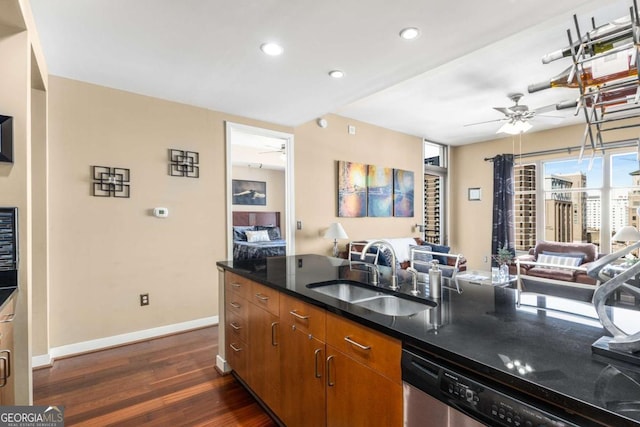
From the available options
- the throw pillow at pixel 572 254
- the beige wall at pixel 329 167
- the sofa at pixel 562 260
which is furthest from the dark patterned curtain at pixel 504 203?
the beige wall at pixel 329 167

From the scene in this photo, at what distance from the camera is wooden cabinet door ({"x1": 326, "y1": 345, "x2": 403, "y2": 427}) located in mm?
1102

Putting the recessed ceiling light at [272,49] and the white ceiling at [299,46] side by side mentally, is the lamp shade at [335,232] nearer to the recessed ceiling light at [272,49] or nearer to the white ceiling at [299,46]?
the white ceiling at [299,46]

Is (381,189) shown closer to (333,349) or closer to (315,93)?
(315,93)

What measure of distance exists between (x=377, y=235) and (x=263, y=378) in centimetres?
391

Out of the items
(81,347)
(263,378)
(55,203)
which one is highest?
(55,203)

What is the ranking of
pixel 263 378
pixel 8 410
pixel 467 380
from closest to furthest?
pixel 467 380 < pixel 8 410 < pixel 263 378

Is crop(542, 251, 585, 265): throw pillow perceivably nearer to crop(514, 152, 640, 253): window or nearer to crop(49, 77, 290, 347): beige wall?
crop(514, 152, 640, 253): window

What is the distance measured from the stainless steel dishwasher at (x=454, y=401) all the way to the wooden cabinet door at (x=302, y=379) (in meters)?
0.51

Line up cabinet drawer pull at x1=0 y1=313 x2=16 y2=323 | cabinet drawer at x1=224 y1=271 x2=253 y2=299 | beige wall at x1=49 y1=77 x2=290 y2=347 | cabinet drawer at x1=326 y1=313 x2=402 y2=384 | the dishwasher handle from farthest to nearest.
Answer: beige wall at x1=49 y1=77 x2=290 y2=347 → cabinet drawer at x1=224 y1=271 x2=253 y2=299 → cabinet drawer pull at x1=0 y1=313 x2=16 y2=323 → cabinet drawer at x1=326 y1=313 x2=402 y2=384 → the dishwasher handle

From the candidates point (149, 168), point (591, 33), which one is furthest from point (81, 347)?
point (591, 33)

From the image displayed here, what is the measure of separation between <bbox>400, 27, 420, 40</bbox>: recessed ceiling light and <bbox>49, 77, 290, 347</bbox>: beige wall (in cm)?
243

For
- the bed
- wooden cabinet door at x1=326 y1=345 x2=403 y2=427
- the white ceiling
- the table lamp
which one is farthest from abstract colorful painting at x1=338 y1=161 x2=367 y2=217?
wooden cabinet door at x1=326 y1=345 x2=403 y2=427

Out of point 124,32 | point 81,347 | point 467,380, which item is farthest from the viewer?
point 81,347

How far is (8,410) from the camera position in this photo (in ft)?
4.50
